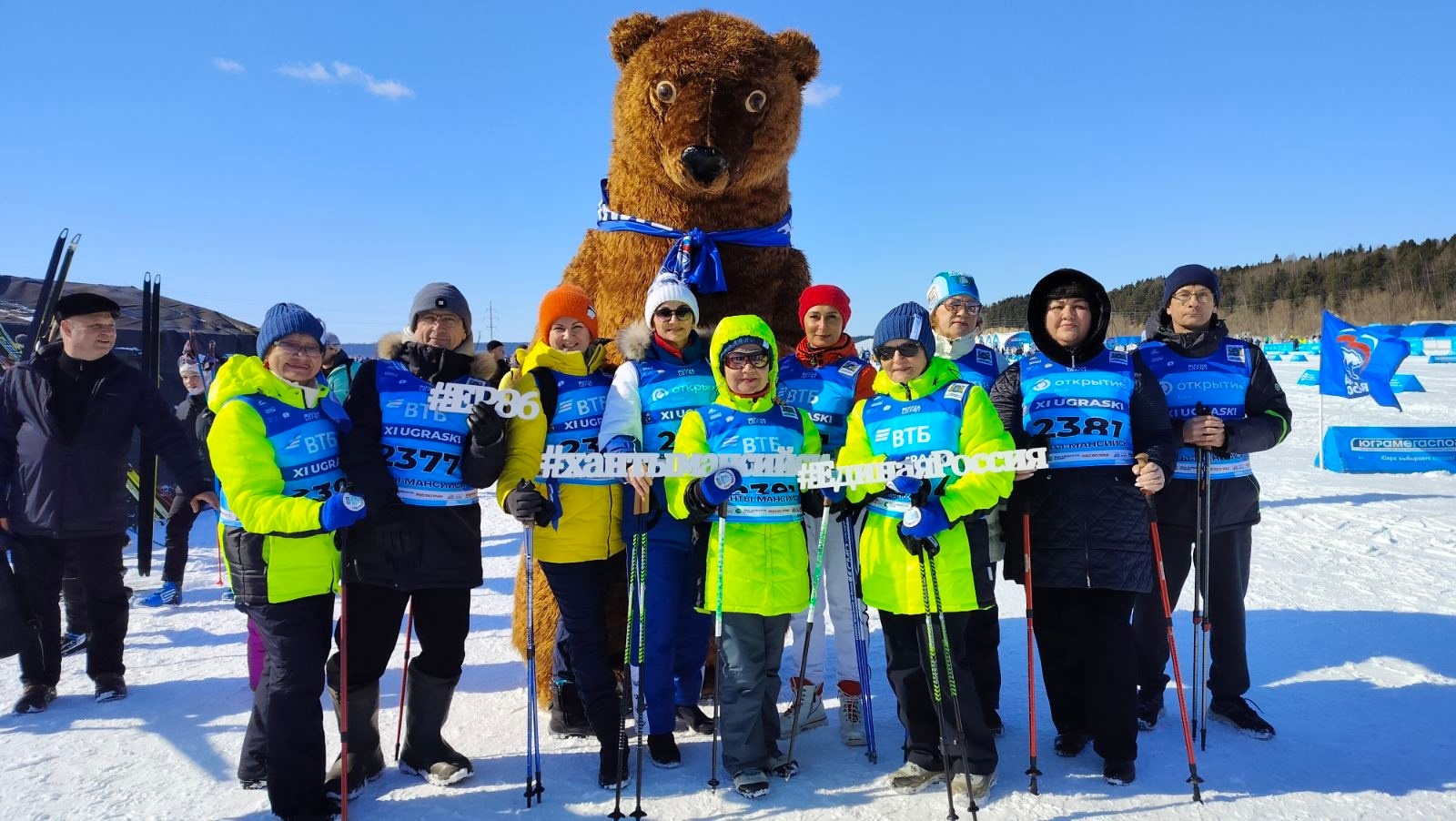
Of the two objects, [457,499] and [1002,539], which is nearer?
[457,499]

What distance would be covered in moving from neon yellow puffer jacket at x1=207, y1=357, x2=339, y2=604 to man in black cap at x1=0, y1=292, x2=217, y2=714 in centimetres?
164

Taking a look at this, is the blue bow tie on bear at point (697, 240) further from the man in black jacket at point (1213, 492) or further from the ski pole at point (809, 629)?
the man in black jacket at point (1213, 492)

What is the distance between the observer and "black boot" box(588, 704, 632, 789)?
281cm

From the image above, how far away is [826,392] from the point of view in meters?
3.24

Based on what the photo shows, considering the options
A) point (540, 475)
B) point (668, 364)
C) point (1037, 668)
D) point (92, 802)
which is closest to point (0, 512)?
point (92, 802)

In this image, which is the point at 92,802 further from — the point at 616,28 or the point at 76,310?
the point at 616,28

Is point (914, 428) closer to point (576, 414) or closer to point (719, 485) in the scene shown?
point (719, 485)

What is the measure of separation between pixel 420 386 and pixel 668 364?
980mm

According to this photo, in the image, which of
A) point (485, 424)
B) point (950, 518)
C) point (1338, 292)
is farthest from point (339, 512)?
point (1338, 292)

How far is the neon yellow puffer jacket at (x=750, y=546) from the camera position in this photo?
2.71 metres

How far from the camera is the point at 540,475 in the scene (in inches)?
111

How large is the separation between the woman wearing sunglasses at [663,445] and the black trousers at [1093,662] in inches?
56.6

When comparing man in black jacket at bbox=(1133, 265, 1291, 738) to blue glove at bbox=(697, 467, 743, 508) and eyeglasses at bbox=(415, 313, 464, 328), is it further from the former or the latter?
eyeglasses at bbox=(415, 313, 464, 328)

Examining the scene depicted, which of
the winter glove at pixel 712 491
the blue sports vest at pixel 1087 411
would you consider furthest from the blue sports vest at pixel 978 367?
the winter glove at pixel 712 491
